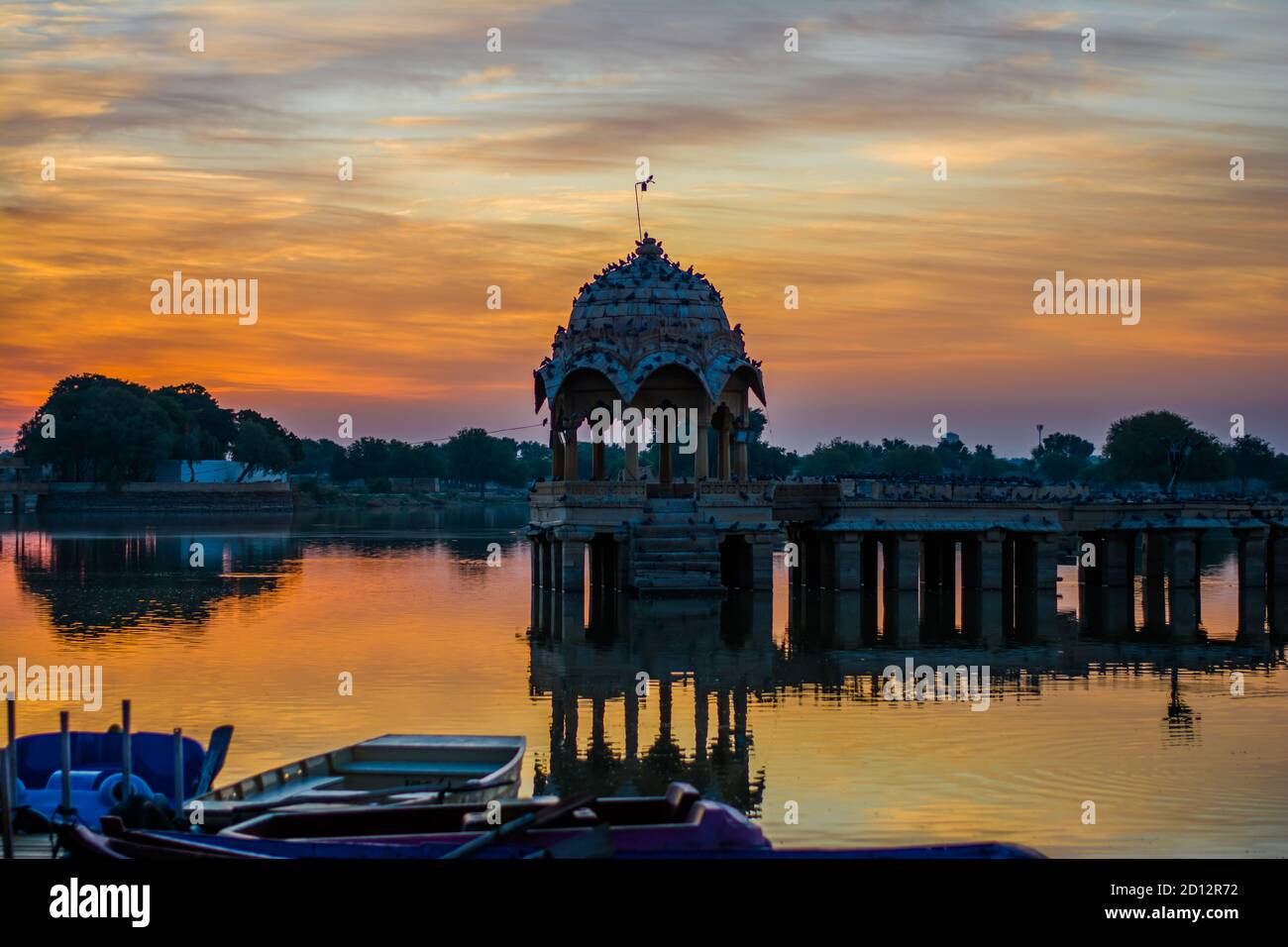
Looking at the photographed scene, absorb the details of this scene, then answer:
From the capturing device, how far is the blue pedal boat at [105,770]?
73.5 ft

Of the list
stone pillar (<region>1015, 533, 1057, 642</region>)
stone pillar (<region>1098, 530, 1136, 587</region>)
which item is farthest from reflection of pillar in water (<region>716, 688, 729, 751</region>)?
stone pillar (<region>1098, 530, 1136, 587</region>)

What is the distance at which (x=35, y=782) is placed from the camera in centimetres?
2423

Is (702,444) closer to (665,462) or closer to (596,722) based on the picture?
(665,462)

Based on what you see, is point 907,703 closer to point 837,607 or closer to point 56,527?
point 837,607

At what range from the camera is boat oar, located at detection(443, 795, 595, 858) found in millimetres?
18062

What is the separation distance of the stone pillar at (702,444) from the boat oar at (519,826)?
1396 inches

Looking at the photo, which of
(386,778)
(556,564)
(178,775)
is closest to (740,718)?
(386,778)

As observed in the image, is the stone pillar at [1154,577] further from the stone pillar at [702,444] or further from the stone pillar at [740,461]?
Result: the stone pillar at [702,444]

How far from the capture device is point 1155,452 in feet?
A: 465

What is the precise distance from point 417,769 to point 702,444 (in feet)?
104

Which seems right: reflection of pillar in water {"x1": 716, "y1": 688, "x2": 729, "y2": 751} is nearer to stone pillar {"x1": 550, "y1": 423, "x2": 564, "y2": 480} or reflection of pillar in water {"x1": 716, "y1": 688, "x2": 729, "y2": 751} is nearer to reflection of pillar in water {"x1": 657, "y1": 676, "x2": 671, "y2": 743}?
reflection of pillar in water {"x1": 657, "y1": 676, "x2": 671, "y2": 743}

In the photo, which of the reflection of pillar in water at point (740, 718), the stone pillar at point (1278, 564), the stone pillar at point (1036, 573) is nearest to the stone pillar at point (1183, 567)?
the stone pillar at point (1278, 564)

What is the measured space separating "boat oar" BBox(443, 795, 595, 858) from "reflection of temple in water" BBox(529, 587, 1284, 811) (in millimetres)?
5478
